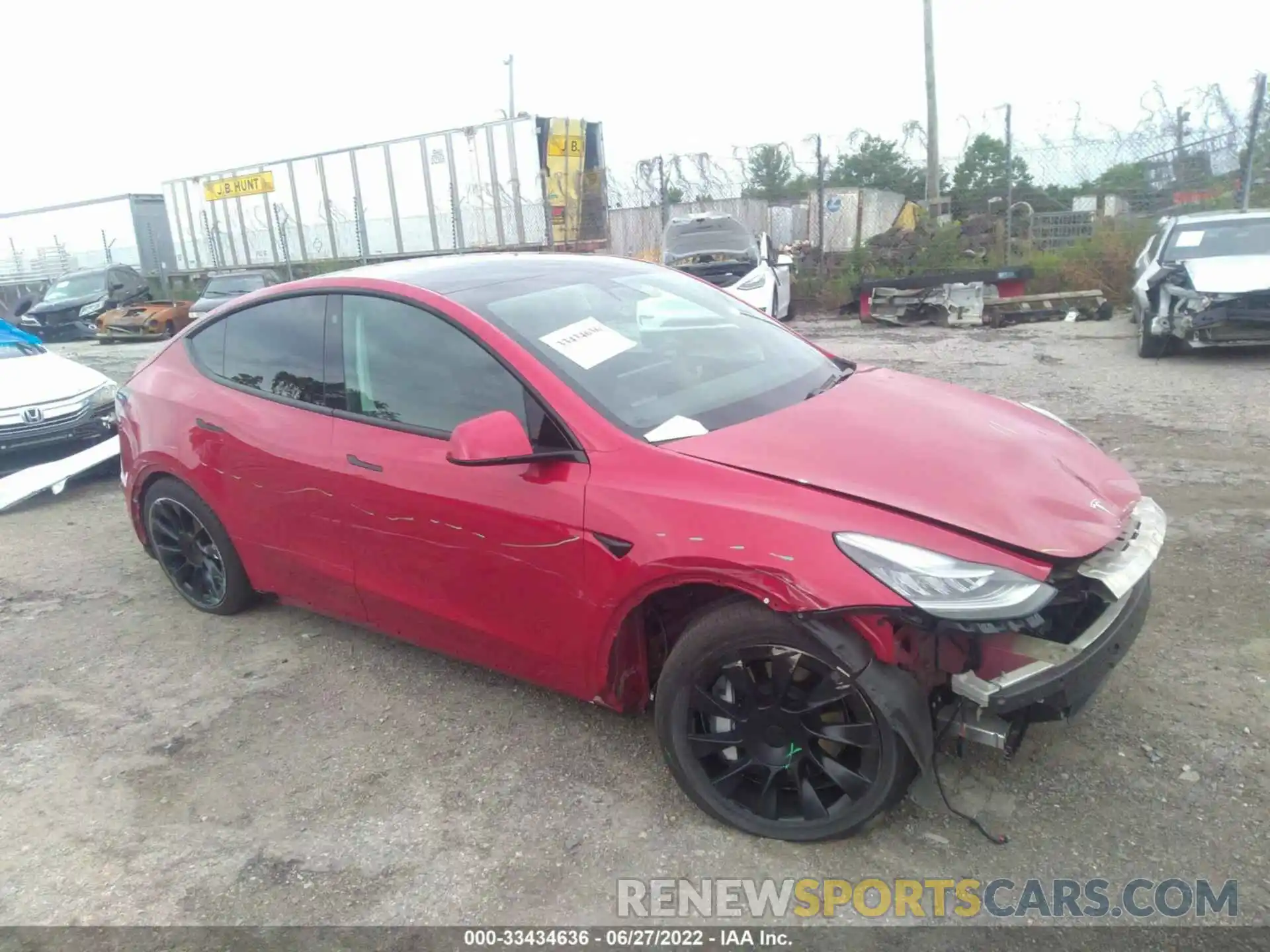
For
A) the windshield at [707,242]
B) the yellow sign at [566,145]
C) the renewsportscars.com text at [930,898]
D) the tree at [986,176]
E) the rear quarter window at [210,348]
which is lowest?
the renewsportscars.com text at [930,898]

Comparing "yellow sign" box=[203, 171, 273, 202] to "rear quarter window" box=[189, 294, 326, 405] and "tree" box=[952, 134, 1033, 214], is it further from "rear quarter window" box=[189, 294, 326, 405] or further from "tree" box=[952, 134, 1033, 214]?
"rear quarter window" box=[189, 294, 326, 405]

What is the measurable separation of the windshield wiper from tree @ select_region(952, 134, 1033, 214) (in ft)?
46.1

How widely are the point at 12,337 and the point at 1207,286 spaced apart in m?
11.2

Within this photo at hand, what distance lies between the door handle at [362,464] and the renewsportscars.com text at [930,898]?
64.2 inches

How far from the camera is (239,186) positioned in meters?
24.0

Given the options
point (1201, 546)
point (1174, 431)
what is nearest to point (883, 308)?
point (1174, 431)

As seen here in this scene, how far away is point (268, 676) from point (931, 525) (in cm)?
→ 280

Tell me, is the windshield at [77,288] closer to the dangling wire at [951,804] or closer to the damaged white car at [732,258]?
the damaged white car at [732,258]

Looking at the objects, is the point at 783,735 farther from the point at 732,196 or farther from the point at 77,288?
the point at 77,288

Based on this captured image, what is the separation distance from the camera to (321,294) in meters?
3.64

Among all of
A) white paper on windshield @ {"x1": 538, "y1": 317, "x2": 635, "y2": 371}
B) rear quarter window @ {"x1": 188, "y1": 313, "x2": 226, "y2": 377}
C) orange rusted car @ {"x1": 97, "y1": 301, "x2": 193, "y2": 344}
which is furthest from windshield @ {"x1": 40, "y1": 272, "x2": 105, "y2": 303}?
white paper on windshield @ {"x1": 538, "y1": 317, "x2": 635, "y2": 371}

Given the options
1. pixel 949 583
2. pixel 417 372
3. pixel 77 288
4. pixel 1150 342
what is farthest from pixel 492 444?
pixel 77 288

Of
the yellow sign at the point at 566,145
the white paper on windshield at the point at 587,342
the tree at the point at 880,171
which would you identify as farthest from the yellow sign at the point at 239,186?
the white paper on windshield at the point at 587,342

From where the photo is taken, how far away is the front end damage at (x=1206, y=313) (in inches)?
328
